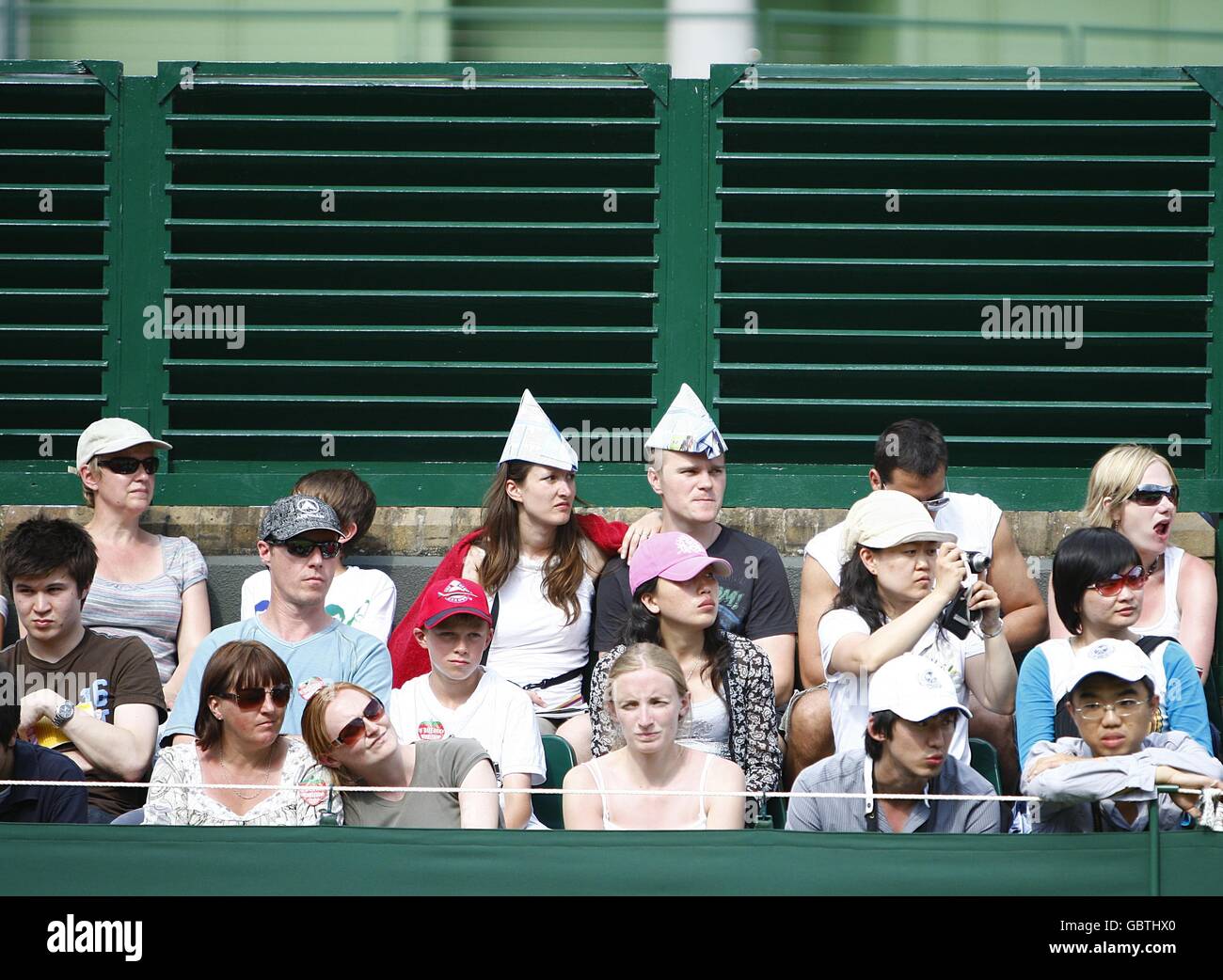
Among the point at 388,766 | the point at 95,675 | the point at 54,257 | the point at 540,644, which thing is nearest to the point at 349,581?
the point at 540,644

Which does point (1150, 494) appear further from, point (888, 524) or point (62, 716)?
point (62, 716)

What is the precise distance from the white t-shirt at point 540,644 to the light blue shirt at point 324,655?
0.51 metres

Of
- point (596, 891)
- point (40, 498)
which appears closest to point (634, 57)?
point (40, 498)

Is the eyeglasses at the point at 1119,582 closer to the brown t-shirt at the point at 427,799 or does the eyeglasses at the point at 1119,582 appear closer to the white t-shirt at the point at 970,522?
the white t-shirt at the point at 970,522

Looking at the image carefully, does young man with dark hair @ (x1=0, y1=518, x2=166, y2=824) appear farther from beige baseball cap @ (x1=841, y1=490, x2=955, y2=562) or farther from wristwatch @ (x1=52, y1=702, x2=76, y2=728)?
beige baseball cap @ (x1=841, y1=490, x2=955, y2=562)

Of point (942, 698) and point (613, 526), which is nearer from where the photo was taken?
point (942, 698)

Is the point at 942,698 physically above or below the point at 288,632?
below

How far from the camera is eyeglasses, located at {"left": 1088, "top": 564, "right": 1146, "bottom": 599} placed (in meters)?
4.70

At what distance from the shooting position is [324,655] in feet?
16.5

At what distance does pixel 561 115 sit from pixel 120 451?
8.35ft

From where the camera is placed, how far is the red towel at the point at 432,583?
5.41 meters

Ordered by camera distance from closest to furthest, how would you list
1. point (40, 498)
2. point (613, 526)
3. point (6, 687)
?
1. point (6, 687)
2. point (613, 526)
3. point (40, 498)
